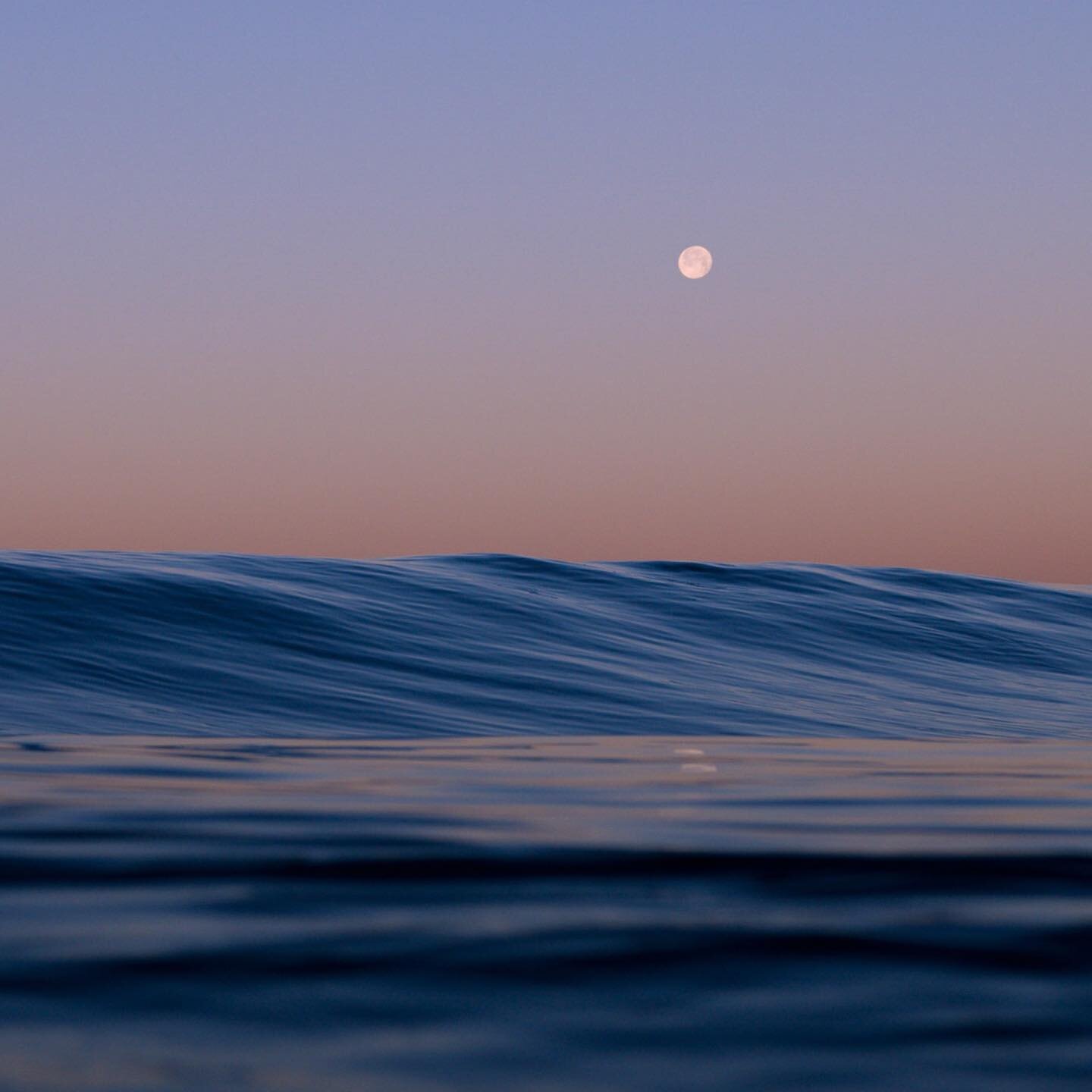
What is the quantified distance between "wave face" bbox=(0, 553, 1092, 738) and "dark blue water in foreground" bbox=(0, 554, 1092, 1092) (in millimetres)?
132

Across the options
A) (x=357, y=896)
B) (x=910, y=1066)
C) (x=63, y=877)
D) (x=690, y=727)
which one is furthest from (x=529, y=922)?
(x=690, y=727)

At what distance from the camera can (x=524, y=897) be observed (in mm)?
3164

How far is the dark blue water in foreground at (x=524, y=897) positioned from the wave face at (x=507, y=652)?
132 millimetres

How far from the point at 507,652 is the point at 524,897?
32.5ft

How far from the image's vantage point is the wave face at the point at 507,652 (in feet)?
31.7

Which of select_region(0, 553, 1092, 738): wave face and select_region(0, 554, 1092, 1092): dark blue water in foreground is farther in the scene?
select_region(0, 553, 1092, 738): wave face

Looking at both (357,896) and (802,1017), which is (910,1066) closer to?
(802,1017)

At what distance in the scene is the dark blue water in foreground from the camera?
2.11 m

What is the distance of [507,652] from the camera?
13.1 meters

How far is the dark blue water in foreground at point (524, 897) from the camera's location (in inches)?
82.9

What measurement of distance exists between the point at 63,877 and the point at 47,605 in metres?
10.4

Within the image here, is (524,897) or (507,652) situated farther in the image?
(507,652)

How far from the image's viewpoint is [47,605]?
13.0 m

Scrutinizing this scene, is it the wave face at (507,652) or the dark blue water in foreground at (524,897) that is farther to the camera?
the wave face at (507,652)
